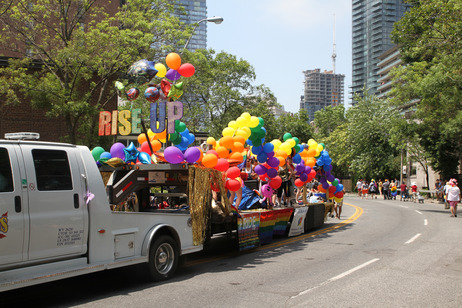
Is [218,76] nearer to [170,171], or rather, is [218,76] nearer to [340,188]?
[340,188]

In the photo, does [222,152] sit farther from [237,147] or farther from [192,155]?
[192,155]

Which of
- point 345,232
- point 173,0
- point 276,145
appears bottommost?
point 345,232

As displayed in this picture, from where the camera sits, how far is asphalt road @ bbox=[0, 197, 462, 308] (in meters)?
6.77

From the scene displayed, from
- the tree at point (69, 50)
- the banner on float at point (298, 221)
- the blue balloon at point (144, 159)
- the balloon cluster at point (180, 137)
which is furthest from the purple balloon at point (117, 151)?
the tree at point (69, 50)

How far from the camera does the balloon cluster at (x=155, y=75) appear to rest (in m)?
10.4

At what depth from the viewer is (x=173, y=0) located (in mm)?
26688

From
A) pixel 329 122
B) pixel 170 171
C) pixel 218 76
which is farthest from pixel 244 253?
pixel 329 122

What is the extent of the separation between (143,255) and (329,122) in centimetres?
8504

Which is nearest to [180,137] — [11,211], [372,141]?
[11,211]

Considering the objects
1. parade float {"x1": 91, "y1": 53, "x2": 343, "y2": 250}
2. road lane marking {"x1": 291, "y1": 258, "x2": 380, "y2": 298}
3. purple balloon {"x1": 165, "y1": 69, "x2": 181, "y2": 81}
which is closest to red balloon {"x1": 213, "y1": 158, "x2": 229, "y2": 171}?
parade float {"x1": 91, "y1": 53, "x2": 343, "y2": 250}

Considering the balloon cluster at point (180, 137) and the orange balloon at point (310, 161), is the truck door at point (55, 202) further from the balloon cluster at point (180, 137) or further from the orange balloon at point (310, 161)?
the orange balloon at point (310, 161)

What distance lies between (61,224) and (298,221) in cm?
922

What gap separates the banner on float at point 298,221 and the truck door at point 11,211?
30.6 feet

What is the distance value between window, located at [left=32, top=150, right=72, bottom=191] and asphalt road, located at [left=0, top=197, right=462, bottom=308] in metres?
1.69
